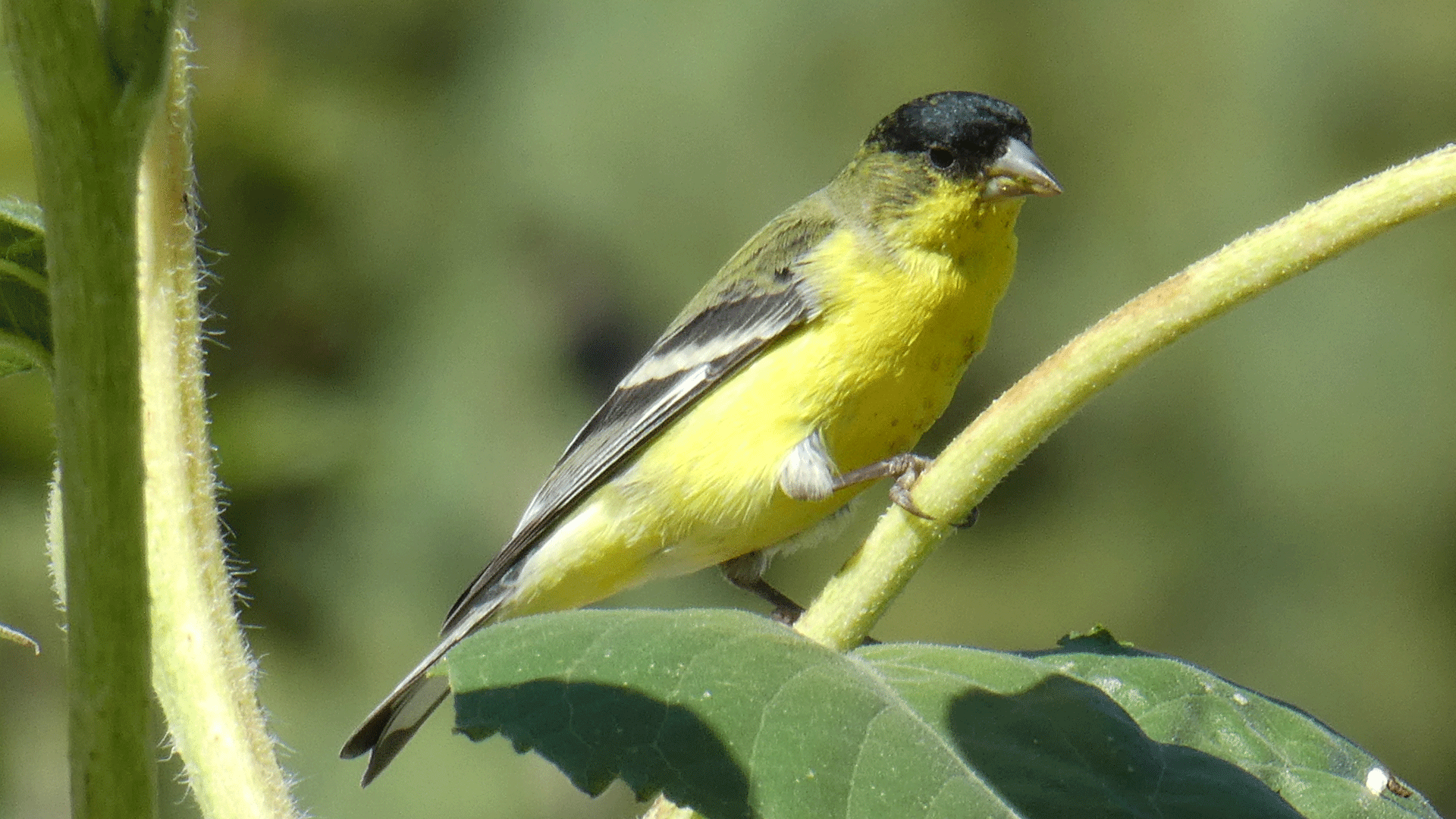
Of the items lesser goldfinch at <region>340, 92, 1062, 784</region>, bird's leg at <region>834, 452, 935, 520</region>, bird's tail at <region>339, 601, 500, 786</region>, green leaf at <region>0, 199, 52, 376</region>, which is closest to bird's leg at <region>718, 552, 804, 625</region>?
lesser goldfinch at <region>340, 92, 1062, 784</region>

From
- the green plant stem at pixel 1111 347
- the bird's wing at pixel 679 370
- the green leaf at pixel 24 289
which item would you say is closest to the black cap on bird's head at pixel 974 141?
the bird's wing at pixel 679 370

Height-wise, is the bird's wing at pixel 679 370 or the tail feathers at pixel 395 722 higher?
the bird's wing at pixel 679 370

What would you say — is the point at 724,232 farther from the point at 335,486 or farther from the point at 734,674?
the point at 734,674

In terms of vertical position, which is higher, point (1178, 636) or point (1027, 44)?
point (1027, 44)

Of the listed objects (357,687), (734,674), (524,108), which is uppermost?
(734,674)

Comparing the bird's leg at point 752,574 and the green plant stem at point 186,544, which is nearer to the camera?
the green plant stem at point 186,544

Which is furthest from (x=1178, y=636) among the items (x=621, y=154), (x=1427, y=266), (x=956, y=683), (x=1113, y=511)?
(x=956, y=683)

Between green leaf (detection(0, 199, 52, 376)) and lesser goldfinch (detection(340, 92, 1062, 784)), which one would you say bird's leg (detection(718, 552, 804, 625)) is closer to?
lesser goldfinch (detection(340, 92, 1062, 784))

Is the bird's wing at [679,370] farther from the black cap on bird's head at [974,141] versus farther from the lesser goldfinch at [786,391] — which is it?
the black cap on bird's head at [974,141]
